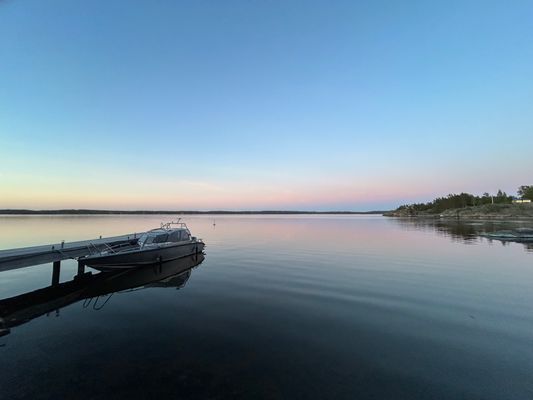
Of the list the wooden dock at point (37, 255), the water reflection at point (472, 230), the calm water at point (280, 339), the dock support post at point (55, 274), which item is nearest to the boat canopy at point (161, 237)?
the wooden dock at point (37, 255)

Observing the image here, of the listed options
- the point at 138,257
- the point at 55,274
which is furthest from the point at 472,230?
the point at 55,274

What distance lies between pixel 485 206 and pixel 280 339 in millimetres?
139372

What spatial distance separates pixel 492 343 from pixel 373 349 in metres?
3.37

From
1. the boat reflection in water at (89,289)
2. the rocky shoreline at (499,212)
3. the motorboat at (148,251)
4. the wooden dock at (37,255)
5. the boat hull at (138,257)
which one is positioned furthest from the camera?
the rocky shoreline at (499,212)

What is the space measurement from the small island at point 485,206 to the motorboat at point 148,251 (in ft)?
359

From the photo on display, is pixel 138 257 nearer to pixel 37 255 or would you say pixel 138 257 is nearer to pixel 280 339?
pixel 37 255

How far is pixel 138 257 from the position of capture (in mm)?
17750

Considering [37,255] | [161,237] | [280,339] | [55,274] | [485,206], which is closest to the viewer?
[280,339]

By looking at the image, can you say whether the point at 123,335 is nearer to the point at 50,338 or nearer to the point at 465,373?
the point at 50,338

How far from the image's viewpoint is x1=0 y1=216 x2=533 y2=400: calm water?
5.70m

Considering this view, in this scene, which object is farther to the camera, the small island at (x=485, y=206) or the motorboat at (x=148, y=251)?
the small island at (x=485, y=206)

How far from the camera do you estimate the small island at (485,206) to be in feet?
319

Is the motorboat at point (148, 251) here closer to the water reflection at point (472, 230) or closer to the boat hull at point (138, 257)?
the boat hull at point (138, 257)

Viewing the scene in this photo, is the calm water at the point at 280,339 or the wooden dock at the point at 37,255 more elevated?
the wooden dock at the point at 37,255
